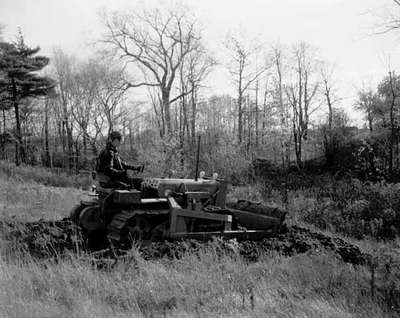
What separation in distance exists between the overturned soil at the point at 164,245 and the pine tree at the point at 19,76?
91.5 ft

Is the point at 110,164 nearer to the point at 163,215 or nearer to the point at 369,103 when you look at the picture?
the point at 163,215

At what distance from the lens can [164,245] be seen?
7.54m

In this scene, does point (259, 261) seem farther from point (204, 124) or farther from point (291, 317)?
point (204, 124)

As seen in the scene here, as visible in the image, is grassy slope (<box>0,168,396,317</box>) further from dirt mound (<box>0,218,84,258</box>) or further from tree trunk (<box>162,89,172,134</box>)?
tree trunk (<box>162,89,172,134</box>)

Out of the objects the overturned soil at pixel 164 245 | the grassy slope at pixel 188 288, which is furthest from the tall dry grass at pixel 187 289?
the overturned soil at pixel 164 245

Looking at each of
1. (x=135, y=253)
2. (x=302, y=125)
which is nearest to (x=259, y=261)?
(x=135, y=253)

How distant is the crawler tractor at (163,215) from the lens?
808 centimetres

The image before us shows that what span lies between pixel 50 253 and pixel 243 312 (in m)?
3.90

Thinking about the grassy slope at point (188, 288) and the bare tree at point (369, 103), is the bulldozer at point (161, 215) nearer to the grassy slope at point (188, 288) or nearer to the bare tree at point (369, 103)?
the grassy slope at point (188, 288)

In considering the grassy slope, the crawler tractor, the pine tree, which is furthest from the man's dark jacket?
the pine tree

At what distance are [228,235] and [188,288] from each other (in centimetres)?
370

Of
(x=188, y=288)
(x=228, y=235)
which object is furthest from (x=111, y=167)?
(x=188, y=288)

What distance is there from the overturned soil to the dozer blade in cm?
23

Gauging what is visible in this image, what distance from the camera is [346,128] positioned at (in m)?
35.4
